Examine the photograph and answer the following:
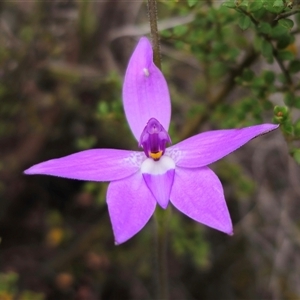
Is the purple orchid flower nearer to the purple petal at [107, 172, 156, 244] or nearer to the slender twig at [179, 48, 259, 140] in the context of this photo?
the purple petal at [107, 172, 156, 244]

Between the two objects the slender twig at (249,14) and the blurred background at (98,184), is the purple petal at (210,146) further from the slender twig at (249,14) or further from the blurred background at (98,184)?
the blurred background at (98,184)

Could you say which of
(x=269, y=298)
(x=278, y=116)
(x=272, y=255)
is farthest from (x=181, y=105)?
(x=278, y=116)

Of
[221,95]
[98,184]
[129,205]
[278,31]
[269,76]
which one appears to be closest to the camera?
[129,205]

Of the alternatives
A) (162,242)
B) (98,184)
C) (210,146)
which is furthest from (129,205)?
(98,184)

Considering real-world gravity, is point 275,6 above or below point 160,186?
above

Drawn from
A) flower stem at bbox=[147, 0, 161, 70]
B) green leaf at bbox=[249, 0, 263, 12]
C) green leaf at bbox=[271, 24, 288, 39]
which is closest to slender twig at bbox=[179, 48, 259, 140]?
green leaf at bbox=[271, 24, 288, 39]

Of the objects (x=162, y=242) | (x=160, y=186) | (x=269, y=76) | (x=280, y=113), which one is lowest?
(x=162, y=242)

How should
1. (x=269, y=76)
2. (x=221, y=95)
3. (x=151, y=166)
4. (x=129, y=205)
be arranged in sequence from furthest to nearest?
1. (x=221, y=95)
2. (x=269, y=76)
3. (x=151, y=166)
4. (x=129, y=205)

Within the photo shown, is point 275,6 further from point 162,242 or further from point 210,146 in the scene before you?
point 162,242

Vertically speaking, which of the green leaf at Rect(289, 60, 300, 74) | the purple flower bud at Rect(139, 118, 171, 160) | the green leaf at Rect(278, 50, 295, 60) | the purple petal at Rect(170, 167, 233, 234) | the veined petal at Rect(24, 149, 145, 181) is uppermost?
the green leaf at Rect(278, 50, 295, 60)
